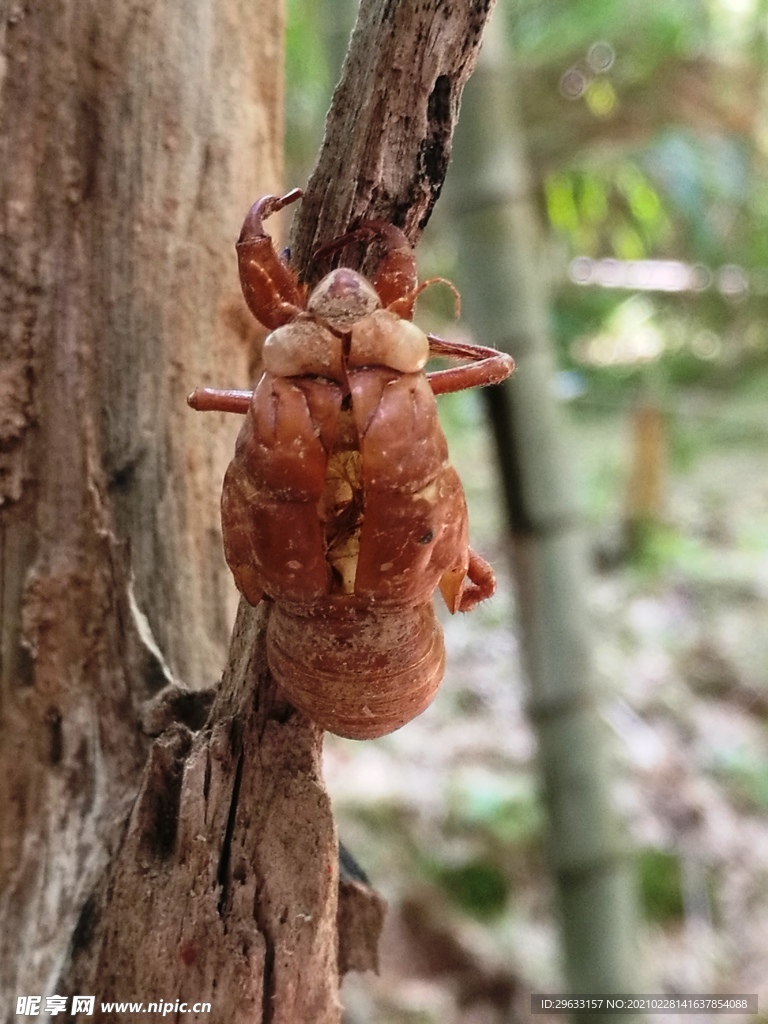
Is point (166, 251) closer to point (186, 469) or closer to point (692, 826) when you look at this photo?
point (186, 469)

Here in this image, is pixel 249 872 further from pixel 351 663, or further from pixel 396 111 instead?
pixel 396 111

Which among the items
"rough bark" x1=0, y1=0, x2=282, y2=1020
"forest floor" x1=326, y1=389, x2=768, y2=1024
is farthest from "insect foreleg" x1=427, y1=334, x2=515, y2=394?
"forest floor" x1=326, y1=389, x2=768, y2=1024

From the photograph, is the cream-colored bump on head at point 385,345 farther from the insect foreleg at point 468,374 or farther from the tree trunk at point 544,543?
the tree trunk at point 544,543

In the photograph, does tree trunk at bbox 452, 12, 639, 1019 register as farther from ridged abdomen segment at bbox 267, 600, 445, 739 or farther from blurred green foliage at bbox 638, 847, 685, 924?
ridged abdomen segment at bbox 267, 600, 445, 739

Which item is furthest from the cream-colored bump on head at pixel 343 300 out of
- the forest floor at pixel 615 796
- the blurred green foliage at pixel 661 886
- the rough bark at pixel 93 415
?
the blurred green foliage at pixel 661 886

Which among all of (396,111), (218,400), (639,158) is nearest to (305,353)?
(218,400)

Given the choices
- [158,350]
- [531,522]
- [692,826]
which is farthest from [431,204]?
[692,826]
